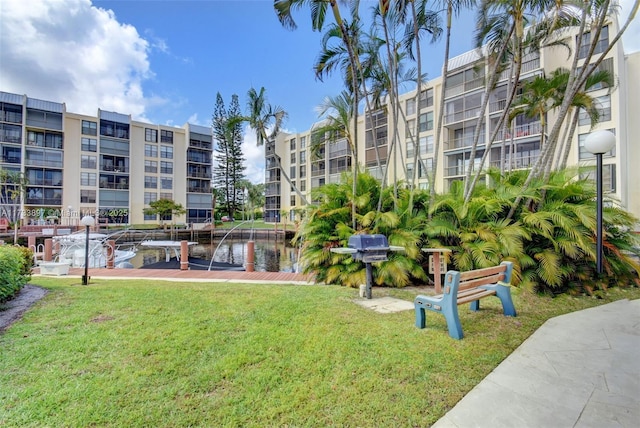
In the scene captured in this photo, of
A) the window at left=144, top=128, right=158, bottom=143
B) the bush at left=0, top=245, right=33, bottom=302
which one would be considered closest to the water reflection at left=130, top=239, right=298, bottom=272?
the bush at left=0, top=245, right=33, bottom=302

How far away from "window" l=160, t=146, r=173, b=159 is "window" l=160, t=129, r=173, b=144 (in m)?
0.93

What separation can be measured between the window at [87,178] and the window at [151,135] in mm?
8631

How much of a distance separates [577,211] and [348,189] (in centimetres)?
496

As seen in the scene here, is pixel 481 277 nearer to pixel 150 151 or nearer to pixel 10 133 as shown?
pixel 150 151

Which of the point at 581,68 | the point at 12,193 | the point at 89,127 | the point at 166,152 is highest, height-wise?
the point at 89,127

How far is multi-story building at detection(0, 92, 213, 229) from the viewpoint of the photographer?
123 ft

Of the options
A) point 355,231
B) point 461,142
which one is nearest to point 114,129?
point 461,142

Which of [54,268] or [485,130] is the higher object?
[485,130]

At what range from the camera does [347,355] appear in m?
3.36

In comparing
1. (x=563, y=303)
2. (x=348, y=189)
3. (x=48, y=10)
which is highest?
(x=48, y=10)

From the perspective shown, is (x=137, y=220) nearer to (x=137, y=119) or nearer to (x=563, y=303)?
(x=137, y=119)

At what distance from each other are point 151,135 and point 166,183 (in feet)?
24.1

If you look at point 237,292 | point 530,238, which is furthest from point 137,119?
point 530,238

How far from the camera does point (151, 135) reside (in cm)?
4616
